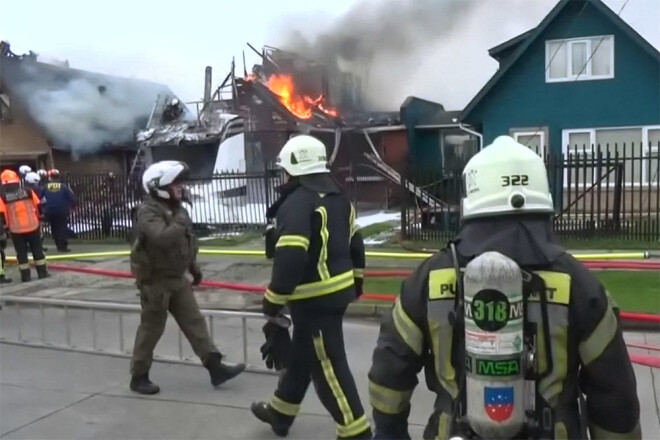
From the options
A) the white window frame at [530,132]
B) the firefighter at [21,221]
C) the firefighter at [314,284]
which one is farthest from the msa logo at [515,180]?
the white window frame at [530,132]

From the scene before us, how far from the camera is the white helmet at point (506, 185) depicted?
204 centimetres

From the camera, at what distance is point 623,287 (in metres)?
8.59

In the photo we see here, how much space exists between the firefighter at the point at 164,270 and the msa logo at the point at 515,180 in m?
3.44

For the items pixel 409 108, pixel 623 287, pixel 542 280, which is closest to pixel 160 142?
pixel 409 108

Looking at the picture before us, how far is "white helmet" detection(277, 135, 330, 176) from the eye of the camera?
13.7 feet

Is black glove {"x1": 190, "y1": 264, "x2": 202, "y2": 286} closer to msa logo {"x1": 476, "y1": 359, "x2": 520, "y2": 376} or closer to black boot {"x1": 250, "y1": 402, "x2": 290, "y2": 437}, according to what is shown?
black boot {"x1": 250, "y1": 402, "x2": 290, "y2": 437}

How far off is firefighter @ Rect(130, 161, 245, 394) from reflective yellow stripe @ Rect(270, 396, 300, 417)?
109cm

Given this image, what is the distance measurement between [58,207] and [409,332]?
13.0 meters

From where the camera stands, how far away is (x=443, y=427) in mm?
2170

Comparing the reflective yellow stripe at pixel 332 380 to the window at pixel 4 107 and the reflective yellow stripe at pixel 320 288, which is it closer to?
the reflective yellow stripe at pixel 320 288

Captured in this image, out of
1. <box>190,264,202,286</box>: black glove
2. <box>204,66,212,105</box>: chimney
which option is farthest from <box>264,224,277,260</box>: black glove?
<box>204,66,212,105</box>: chimney

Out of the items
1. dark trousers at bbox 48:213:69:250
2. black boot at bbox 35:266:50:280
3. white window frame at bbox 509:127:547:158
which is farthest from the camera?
white window frame at bbox 509:127:547:158

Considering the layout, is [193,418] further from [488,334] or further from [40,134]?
[40,134]

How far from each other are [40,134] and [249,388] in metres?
21.9
